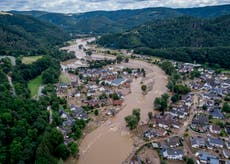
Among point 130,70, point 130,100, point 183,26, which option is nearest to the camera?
point 130,100

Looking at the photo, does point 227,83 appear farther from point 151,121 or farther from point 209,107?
point 151,121

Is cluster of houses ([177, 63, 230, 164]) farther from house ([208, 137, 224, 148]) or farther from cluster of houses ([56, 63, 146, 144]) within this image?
cluster of houses ([56, 63, 146, 144])

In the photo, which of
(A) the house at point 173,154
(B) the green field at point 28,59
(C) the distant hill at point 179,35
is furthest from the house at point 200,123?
(C) the distant hill at point 179,35

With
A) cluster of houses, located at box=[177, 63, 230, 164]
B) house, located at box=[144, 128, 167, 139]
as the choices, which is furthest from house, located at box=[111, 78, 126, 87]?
house, located at box=[144, 128, 167, 139]

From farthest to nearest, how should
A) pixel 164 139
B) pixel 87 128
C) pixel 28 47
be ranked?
pixel 28 47 < pixel 87 128 < pixel 164 139

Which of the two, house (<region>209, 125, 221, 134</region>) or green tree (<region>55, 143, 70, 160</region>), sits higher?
green tree (<region>55, 143, 70, 160</region>)

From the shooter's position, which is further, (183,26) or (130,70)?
(183,26)

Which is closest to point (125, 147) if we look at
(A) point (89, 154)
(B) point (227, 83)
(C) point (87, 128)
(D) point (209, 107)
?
(A) point (89, 154)

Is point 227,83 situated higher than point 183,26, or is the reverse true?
point 183,26

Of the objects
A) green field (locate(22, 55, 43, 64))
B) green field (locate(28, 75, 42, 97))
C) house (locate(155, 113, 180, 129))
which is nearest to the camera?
house (locate(155, 113, 180, 129))
